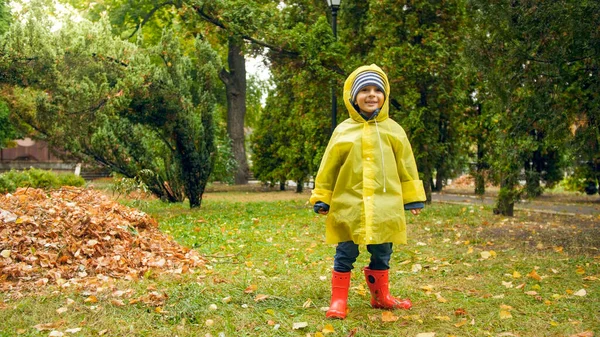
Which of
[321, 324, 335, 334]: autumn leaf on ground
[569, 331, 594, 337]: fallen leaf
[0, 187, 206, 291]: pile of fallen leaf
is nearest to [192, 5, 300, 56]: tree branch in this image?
[0, 187, 206, 291]: pile of fallen leaf

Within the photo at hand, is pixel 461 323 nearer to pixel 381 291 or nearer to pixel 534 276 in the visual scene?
pixel 381 291

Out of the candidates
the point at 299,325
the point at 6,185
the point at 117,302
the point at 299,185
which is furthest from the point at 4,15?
the point at 299,325

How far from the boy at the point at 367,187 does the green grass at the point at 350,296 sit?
1.25 ft

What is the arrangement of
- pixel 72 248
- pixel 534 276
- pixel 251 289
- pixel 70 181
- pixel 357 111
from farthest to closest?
pixel 70 181 → pixel 72 248 → pixel 534 276 → pixel 251 289 → pixel 357 111

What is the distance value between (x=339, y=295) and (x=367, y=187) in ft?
2.93

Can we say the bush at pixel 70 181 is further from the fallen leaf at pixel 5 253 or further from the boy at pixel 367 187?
the boy at pixel 367 187

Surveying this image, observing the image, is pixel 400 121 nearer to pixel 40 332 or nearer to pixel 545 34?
pixel 545 34

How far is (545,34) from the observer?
24.9 feet

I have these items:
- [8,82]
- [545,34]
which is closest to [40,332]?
[545,34]

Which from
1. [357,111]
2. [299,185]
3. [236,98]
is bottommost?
[299,185]

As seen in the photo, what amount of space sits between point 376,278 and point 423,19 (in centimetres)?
1033

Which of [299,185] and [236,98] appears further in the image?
[236,98]

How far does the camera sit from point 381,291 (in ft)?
15.9

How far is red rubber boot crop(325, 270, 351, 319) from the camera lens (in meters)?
4.61
